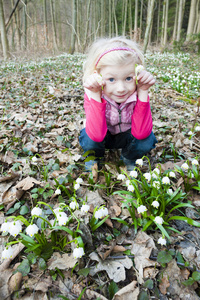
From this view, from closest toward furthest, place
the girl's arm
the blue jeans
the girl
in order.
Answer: the girl < the girl's arm < the blue jeans

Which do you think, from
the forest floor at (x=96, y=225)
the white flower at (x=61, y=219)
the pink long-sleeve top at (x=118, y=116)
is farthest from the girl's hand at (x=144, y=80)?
the white flower at (x=61, y=219)

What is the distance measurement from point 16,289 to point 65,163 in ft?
5.00

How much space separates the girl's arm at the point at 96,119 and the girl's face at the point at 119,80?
148 mm

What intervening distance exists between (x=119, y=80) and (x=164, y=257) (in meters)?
1.59

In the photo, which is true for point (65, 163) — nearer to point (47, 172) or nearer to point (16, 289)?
point (47, 172)

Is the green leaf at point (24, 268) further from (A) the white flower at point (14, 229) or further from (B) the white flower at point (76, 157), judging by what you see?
(B) the white flower at point (76, 157)

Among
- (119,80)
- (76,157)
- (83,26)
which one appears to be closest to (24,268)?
(76,157)

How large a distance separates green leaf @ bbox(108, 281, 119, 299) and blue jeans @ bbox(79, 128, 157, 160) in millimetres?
1389

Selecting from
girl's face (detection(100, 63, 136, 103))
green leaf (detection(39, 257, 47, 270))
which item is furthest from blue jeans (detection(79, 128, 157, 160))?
green leaf (detection(39, 257, 47, 270))

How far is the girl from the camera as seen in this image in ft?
6.15

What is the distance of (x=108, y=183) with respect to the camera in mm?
2186

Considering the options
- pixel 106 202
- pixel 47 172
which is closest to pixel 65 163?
pixel 47 172

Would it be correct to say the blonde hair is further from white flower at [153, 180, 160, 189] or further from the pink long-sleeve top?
white flower at [153, 180, 160, 189]

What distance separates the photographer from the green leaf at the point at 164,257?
4.76ft
